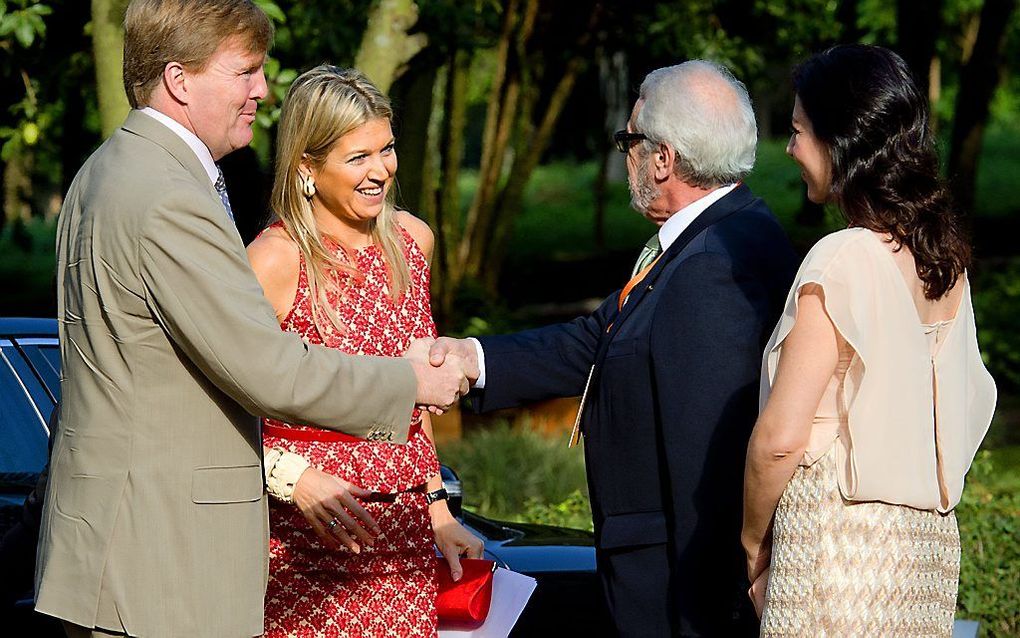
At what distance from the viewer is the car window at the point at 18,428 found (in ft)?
12.2

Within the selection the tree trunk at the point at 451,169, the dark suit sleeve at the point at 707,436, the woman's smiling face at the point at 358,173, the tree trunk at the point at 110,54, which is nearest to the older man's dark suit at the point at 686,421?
the dark suit sleeve at the point at 707,436

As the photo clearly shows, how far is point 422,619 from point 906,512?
1232 millimetres

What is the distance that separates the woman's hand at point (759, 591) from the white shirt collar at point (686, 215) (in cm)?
88

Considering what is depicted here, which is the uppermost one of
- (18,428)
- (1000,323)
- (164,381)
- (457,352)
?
(164,381)

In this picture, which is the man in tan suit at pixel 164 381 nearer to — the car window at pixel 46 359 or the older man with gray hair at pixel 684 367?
the older man with gray hair at pixel 684 367

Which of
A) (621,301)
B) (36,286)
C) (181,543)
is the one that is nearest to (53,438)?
(181,543)

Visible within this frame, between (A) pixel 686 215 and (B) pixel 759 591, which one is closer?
(B) pixel 759 591

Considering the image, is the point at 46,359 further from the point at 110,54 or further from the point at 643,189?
the point at 110,54

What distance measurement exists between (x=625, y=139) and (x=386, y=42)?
11.4 ft

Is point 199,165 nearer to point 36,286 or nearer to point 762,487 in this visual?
point 762,487

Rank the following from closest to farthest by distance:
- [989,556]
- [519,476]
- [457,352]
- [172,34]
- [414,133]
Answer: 1. [172,34]
2. [457,352]
3. [989,556]
4. [519,476]
5. [414,133]

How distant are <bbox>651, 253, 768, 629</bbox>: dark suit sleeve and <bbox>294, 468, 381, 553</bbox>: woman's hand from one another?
75 cm

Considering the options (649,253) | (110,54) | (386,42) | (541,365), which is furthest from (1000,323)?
(649,253)

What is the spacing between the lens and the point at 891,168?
9.28 ft
